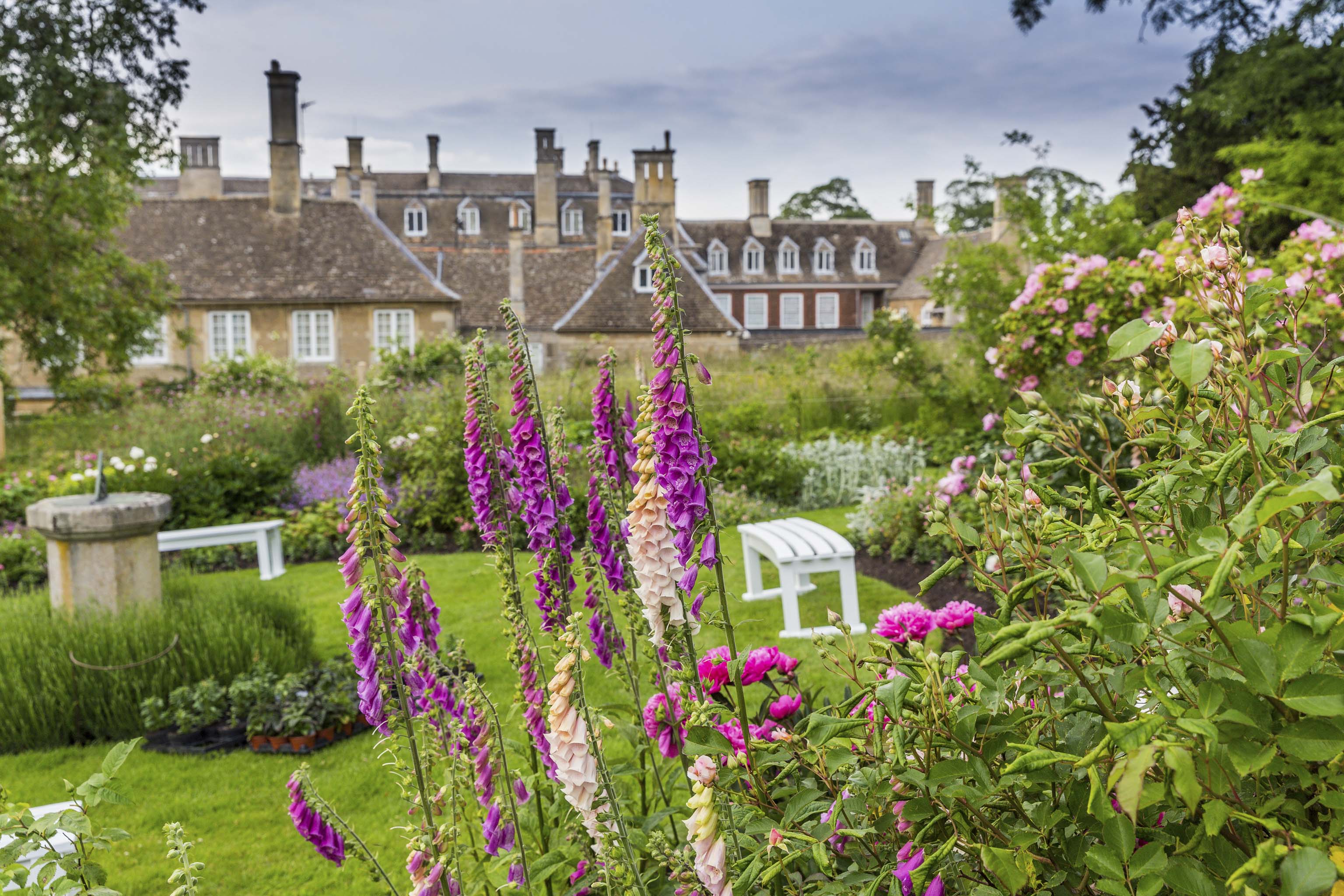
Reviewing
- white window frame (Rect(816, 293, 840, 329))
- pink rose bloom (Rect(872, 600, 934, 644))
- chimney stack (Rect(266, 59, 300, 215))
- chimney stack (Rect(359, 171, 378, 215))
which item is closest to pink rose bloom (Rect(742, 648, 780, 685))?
pink rose bloom (Rect(872, 600, 934, 644))

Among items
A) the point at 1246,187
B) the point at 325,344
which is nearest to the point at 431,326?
the point at 325,344

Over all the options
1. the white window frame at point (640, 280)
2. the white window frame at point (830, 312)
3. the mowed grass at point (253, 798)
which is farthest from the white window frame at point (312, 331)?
the white window frame at point (830, 312)

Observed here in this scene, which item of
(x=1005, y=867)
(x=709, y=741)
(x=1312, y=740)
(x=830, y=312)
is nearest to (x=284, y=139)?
(x=830, y=312)

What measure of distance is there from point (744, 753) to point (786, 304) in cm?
4095

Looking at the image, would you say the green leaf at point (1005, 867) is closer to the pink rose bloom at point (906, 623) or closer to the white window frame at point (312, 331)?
the pink rose bloom at point (906, 623)

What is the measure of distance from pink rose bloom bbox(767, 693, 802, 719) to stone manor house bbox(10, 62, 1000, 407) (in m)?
Result: 12.8

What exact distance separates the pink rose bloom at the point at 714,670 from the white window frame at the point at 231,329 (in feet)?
89.5

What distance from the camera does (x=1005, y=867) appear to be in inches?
43.0

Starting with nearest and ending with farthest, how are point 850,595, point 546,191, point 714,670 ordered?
point 714,670, point 850,595, point 546,191

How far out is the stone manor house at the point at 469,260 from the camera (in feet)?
86.5

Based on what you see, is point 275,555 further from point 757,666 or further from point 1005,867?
point 1005,867

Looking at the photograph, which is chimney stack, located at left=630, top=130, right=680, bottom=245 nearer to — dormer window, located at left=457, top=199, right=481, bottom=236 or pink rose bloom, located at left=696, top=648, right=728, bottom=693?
dormer window, located at left=457, top=199, right=481, bottom=236

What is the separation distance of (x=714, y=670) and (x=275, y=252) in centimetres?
2830

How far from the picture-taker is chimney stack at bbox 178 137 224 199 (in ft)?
123
